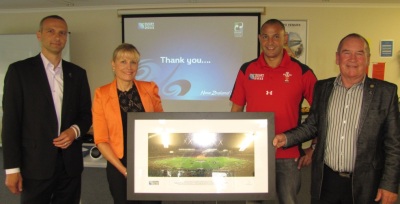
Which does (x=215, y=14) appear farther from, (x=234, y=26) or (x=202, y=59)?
(x=202, y=59)

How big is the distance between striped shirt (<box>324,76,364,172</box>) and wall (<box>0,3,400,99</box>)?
396 centimetres

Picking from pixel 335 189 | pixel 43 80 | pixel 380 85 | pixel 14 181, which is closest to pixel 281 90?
pixel 380 85

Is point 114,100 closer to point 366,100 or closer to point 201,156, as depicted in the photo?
point 201,156

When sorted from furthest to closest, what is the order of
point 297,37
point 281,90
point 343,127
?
point 297,37, point 281,90, point 343,127

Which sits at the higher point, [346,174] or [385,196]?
[346,174]


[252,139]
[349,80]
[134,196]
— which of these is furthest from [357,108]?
[134,196]

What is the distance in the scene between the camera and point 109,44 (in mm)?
5875

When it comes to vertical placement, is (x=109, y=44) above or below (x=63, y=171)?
above

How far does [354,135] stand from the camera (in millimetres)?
1815

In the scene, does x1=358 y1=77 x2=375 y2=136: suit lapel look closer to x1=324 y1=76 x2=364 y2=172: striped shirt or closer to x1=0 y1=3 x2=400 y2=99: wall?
x1=324 y1=76 x2=364 y2=172: striped shirt

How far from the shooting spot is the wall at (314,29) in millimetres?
5504

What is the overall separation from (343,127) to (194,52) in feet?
13.4

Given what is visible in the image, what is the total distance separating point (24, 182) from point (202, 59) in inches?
158

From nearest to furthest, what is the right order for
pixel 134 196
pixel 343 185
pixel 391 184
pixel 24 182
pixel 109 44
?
pixel 134 196, pixel 391 184, pixel 343 185, pixel 24 182, pixel 109 44
